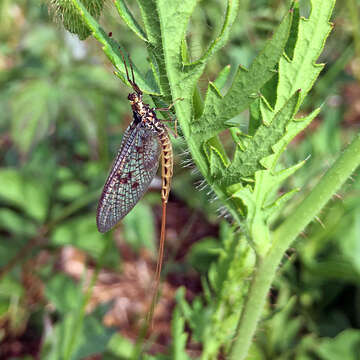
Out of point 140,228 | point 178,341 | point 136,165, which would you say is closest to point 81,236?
point 140,228

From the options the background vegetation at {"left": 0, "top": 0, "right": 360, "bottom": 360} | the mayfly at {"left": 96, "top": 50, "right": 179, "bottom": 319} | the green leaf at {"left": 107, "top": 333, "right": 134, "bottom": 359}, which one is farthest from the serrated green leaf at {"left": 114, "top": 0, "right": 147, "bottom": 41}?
the green leaf at {"left": 107, "top": 333, "right": 134, "bottom": 359}

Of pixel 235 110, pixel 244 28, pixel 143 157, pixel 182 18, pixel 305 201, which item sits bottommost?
pixel 305 201

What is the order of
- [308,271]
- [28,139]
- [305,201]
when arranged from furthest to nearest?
[308,271] < [28,139] < [305,201]

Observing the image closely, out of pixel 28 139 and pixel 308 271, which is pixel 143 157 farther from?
pixel 308 271

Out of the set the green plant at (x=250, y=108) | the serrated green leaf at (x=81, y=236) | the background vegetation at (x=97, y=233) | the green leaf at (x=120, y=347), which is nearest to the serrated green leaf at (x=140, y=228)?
the background vegetation at (x=97, y=233)

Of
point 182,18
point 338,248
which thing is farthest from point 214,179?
point 338,248

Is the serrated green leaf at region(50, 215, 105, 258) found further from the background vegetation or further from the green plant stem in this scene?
the green plant stem

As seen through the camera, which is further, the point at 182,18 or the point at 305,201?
the point at 305,201
